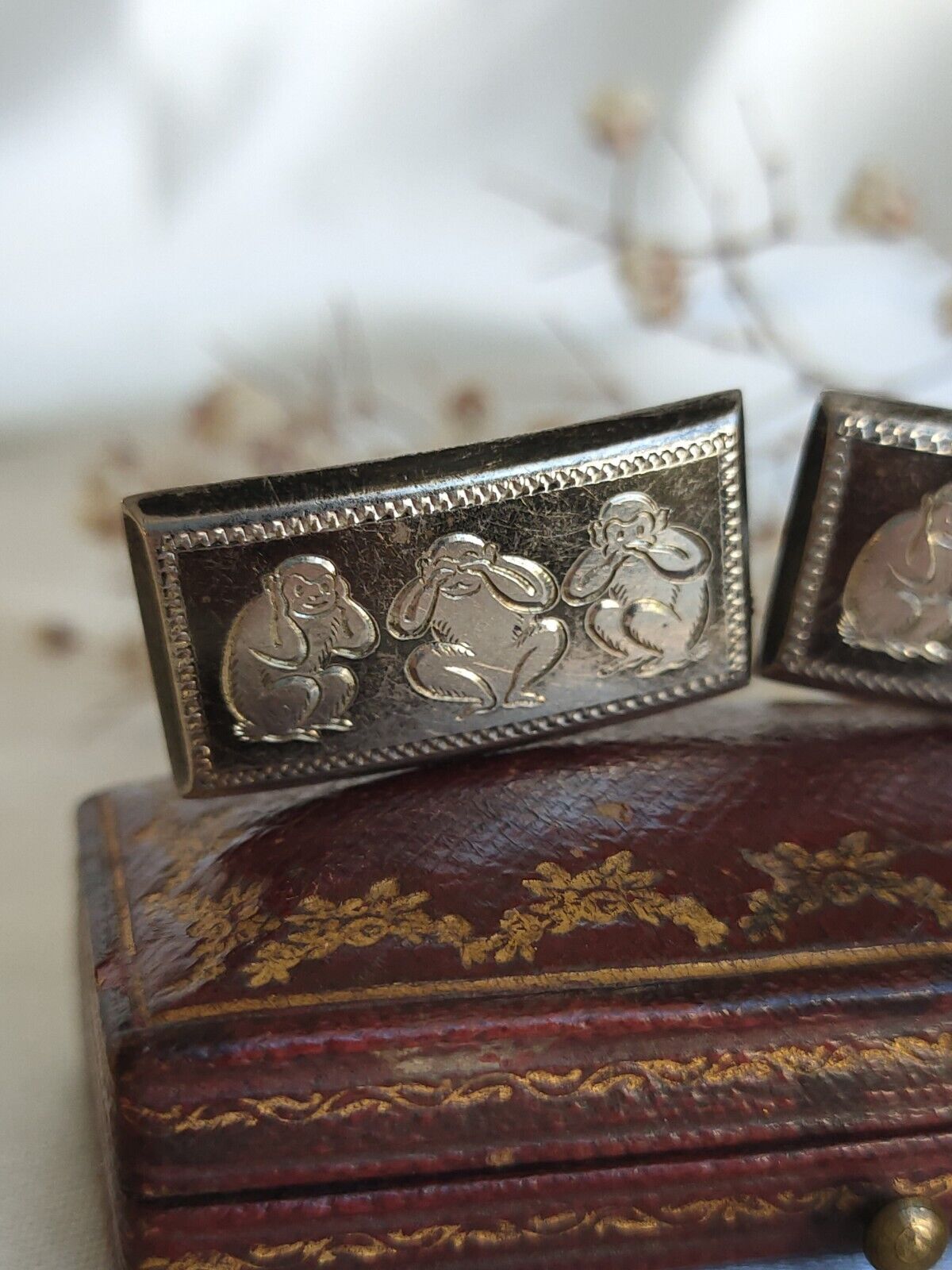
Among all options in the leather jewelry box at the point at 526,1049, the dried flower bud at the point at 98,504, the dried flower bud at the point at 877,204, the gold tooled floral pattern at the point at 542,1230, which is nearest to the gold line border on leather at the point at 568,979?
the leather jewelry box at the point at 526,1049

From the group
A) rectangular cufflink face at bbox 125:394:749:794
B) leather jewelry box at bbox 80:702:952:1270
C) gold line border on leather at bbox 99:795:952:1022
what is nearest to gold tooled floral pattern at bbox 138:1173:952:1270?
leather jewelry box at bbox 80:702:952:1270

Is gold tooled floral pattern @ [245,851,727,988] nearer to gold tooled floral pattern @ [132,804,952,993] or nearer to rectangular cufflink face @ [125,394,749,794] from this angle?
gold tooled floral pattern @ [132,804,952,993]

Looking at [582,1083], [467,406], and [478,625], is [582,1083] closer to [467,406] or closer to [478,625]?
[478,625]

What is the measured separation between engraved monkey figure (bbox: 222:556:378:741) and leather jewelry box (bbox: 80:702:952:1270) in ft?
0.32

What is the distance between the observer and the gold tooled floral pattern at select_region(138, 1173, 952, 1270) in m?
0.84

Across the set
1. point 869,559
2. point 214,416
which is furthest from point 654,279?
point 869,559

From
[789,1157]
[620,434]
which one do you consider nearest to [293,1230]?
[789,1157]

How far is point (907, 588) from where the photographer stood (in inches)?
41.9

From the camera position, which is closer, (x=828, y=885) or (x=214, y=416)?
(x=828, y=885)

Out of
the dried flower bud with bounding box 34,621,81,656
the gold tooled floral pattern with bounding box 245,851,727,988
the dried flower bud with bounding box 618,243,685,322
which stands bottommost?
the gold tooled floral pattern with bounding box 245,851,727,988

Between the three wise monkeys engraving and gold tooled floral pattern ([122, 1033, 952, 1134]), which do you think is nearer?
gold tooled floral pattern ([122, 1033, 952, 1134])

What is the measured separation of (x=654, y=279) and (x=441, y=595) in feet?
2.61

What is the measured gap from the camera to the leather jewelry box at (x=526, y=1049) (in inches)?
32.4

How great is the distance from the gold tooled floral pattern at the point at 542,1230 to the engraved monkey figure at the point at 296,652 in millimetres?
341
